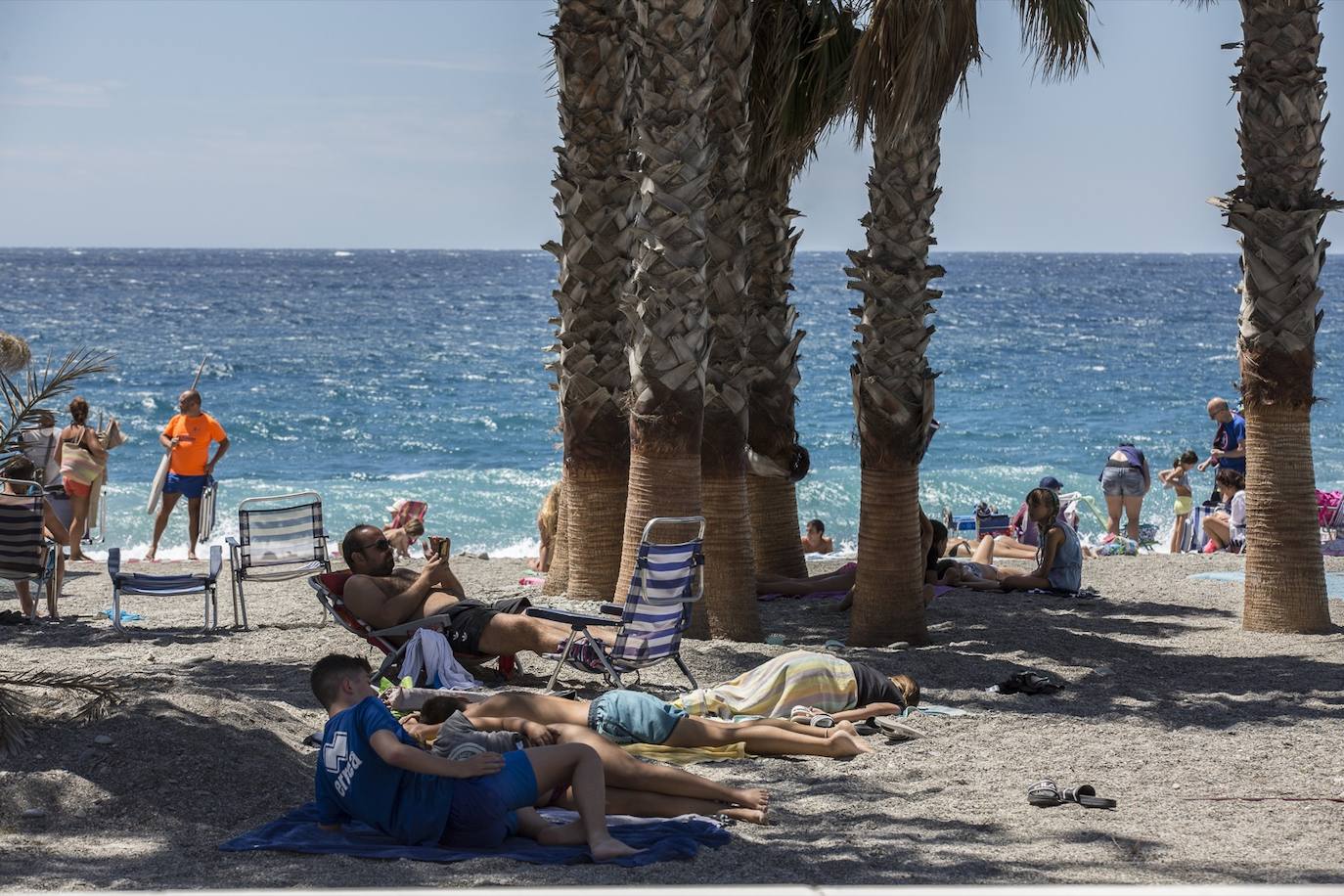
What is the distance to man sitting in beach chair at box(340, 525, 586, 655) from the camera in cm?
786

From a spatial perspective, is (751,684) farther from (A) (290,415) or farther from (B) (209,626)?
(A) (290,415)

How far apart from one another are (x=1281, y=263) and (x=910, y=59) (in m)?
2.87

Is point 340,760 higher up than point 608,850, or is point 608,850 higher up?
point 340,760

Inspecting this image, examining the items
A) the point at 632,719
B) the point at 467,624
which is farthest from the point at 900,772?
the point at 467,624

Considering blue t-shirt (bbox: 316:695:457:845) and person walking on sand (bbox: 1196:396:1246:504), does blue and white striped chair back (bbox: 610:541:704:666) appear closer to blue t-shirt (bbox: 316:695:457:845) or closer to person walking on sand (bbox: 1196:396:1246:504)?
blue t-shirt (bbox: 316:695:457:845)

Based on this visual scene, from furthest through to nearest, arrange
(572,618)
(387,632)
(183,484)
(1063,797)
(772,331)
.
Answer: (183,484) → (772,331) → (387,632) → (572,618) → (1063,797)

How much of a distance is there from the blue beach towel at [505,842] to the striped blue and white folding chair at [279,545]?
5.30 m

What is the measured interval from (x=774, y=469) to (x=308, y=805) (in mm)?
5987

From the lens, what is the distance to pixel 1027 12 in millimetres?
8984

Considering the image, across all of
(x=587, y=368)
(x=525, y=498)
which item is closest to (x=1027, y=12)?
(x=587, y=368)

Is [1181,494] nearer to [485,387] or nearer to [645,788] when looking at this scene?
[645,788]

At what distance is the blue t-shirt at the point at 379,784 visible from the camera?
504cm

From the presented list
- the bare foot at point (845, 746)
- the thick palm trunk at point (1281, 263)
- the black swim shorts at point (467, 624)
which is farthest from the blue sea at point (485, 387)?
the black swim shorts at point (467, 624)

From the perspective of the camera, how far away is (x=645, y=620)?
7582mm
